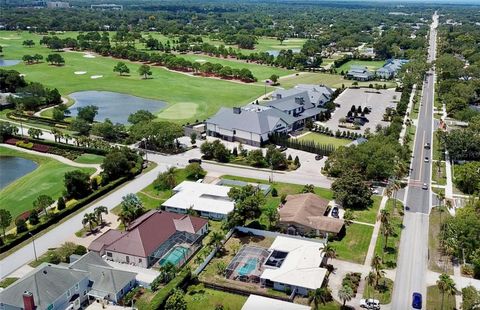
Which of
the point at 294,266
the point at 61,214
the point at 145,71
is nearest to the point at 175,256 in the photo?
the point at 294,266

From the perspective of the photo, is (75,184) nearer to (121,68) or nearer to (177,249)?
(177,249)

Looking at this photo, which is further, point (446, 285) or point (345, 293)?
point (446, 285)

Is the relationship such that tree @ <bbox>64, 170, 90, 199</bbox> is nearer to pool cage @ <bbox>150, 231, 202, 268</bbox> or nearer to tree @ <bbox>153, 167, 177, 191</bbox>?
tree @ <bbox>153, 167, 177, 191</bbox>

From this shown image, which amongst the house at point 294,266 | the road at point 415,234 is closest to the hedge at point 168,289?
the house at point 294,266

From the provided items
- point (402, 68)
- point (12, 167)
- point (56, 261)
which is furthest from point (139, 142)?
point (402, 68)

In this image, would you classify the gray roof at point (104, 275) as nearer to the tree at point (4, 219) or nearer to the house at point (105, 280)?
the house at point (105, 280)

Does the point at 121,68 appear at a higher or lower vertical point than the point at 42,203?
higher

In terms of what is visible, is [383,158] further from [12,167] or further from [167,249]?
[12,167]
